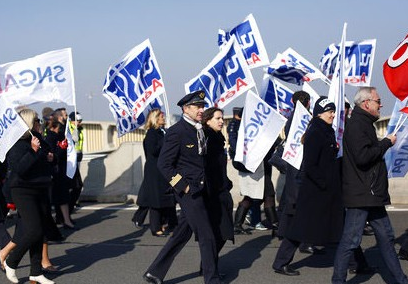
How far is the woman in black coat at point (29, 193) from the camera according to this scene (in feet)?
25.0

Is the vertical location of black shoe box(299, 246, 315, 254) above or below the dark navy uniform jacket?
below

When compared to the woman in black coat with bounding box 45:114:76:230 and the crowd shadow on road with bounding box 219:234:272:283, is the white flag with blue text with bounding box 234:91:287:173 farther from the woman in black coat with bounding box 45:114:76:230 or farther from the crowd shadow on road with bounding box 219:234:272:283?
the woman in black coat with bounding box 45:114:76:230

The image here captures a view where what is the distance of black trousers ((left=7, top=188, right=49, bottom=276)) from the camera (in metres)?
7.61

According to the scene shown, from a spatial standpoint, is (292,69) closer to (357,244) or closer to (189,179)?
(189,179)

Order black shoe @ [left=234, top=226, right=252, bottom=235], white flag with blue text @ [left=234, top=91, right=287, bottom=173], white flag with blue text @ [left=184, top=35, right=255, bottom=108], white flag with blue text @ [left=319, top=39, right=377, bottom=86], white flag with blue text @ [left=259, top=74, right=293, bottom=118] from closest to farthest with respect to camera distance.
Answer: white flag with blue text @ [left=234, top=91, right=287, bottom=173]
black shoe @ [left=234, top=226, right=252, bottom=235]
white flag with blue text @ [left=184, top=35, right=255, bottom=108]
white flag with blue text @ [left=259, top=74, right=293, bottom=118]
white flag with blue text @ [left=319, top=39, right=377, bottom=86]

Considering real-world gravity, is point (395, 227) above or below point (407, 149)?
below

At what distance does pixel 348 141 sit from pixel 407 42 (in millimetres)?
1261

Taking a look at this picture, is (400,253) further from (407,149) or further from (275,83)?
(275,83)

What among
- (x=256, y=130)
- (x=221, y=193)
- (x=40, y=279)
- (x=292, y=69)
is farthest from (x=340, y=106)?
(x=292, y=69)

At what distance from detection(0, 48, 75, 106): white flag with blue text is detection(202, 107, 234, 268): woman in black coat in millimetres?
2367

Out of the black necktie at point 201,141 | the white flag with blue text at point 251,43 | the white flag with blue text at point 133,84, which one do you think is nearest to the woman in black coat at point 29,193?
the black necktie at point 201,141

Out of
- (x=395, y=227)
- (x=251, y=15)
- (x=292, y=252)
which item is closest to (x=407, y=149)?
(x=292, y=252)

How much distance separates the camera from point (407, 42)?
761 cm

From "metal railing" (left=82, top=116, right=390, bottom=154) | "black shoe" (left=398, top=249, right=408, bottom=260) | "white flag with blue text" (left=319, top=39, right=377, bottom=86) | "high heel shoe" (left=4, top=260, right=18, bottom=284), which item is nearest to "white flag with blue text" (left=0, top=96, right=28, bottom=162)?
"high heel shoe" (left=4, top=260, right=18, bottom=284)
